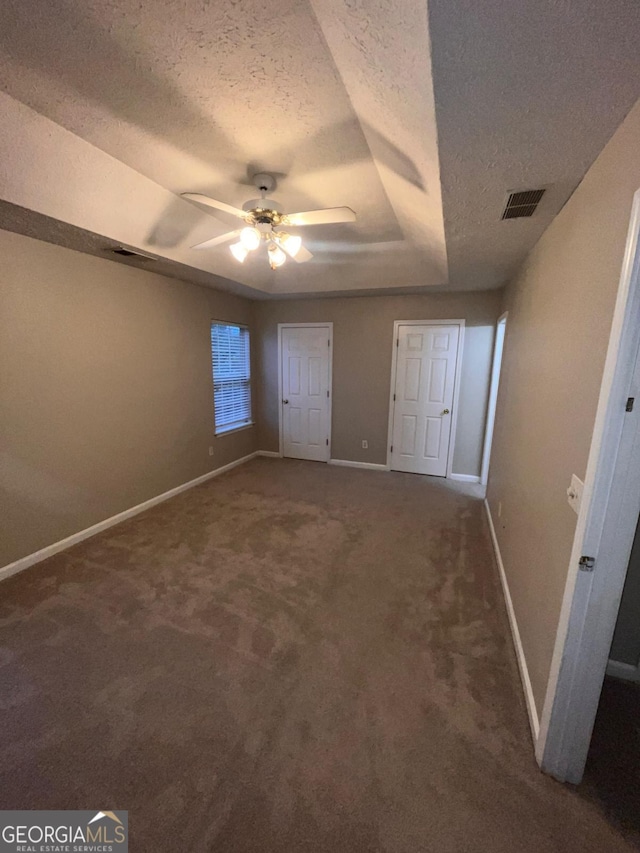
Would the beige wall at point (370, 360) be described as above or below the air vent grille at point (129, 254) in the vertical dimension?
below

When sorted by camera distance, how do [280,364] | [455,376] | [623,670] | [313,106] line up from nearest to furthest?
[313,106] < [623,670] < [455,376] < [280,364]

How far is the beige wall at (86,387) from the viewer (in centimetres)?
237

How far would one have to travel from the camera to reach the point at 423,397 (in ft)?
14.3

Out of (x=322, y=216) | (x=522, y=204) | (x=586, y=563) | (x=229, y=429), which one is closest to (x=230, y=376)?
(x=229, y=429)

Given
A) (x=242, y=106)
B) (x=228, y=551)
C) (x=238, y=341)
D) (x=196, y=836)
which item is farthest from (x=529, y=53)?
(x=238, y=341)

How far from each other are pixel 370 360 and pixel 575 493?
3512mm

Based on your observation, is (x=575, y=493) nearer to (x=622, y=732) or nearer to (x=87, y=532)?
(x=622, y=732)

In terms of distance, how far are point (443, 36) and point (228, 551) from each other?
2951 mm

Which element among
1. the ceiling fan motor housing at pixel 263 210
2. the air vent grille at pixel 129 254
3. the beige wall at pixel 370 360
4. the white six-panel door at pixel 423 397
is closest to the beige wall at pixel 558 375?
the ceiling fan motor housing at pixel 263 210

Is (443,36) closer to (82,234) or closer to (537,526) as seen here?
(537,526)

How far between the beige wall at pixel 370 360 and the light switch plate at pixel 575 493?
121 inches

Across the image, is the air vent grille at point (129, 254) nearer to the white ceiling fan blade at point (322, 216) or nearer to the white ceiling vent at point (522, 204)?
the white ceiling fan blade at point (322, 216)

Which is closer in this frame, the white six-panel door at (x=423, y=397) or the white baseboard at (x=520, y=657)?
the white baseboard at (x=520, y=657)

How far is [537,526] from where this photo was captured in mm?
1699
